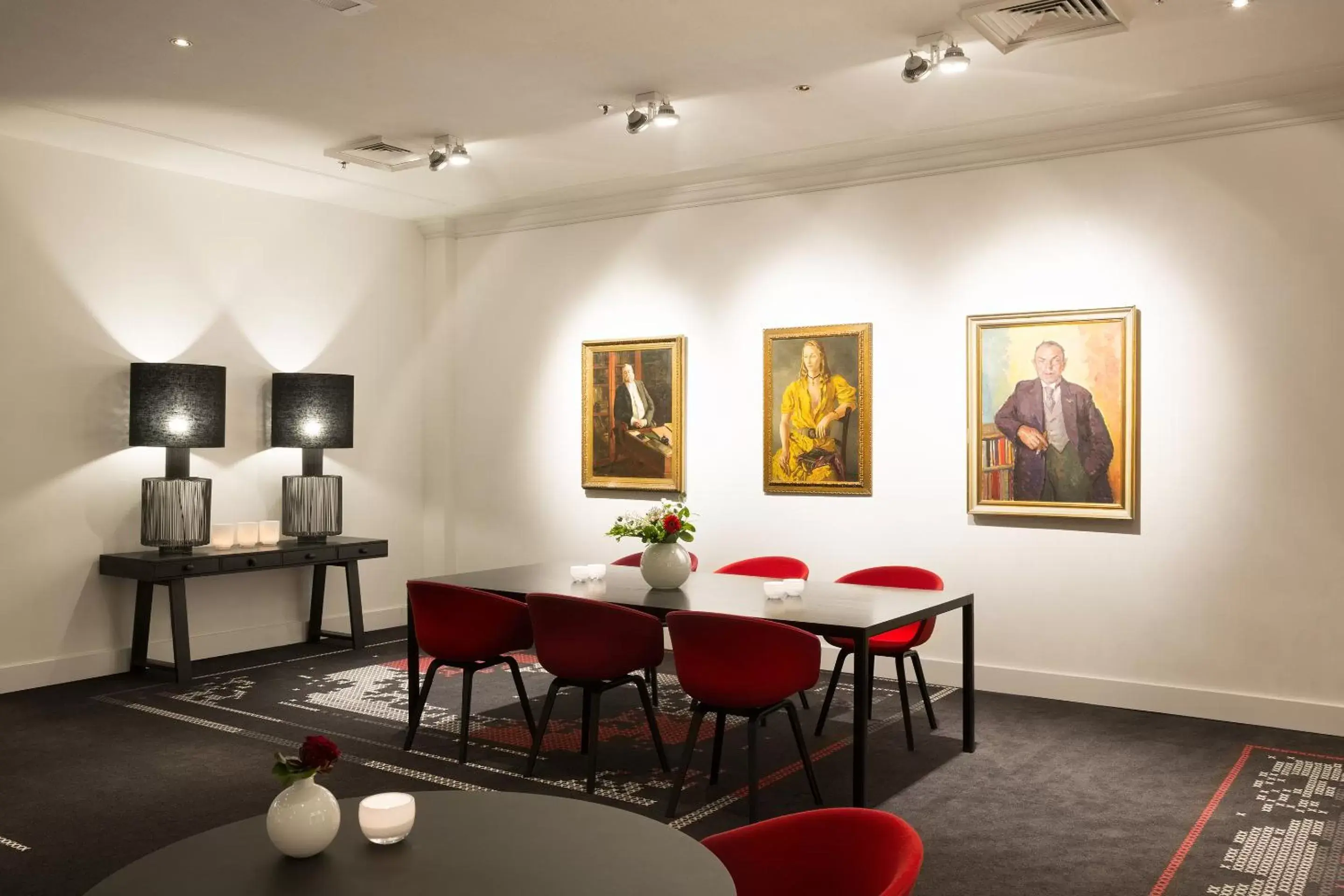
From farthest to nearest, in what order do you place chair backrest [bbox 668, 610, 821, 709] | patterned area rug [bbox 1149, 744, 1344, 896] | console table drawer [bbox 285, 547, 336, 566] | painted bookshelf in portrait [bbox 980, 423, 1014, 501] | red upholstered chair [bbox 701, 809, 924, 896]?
1. console table drawer [bbox 285, 547, 336, 566]
2. painted bookshelf in portrait [bbox 980, 423, 1014, 501]
3. chair backrest [bbox 668, 610, 821, 709]
4. patterned area rug [bbox 1149, 744, 1344, 896]
5. red upholstered chair [bbox 701, 809, 924, 896]

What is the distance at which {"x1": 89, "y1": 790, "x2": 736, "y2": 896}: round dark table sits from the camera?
1.71 metres

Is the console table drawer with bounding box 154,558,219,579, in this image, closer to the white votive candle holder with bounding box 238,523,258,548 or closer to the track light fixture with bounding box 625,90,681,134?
the white votive candle holder with bounding box 238,523,258,548

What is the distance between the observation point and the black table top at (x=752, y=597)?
13.8 feet

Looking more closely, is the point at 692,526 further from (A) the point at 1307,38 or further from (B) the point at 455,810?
(A) the point at 1307,38

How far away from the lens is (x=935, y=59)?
480 cm

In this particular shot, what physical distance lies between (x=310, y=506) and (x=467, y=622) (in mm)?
2960

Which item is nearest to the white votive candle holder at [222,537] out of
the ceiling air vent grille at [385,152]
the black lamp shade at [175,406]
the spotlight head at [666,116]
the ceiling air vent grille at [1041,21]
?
the black lamp shade at [175,406]

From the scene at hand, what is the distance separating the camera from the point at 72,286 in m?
6.52

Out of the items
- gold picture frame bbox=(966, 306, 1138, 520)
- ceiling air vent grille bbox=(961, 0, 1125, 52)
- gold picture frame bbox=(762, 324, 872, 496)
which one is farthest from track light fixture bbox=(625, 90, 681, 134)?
gold picture frame bbox=(966, 306, 1138, 520)

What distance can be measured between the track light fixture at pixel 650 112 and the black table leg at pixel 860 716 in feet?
9.63

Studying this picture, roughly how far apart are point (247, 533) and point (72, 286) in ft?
5.89

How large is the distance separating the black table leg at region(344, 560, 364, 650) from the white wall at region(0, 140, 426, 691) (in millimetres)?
523

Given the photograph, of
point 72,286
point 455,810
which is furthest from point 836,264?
point 455,810

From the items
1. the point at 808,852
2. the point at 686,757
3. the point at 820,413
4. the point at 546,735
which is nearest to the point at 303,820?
the point at 808,852
